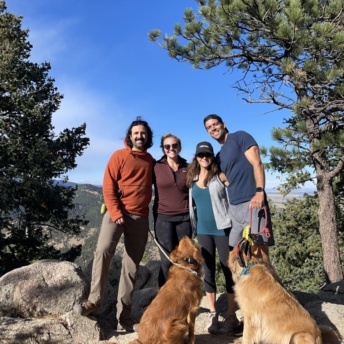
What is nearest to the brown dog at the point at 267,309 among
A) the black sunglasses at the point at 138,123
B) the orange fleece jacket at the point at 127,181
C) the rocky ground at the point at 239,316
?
the rocky ground at the point at 239,316

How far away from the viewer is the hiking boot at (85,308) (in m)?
4.88

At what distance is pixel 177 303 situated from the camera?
4012 millimetres

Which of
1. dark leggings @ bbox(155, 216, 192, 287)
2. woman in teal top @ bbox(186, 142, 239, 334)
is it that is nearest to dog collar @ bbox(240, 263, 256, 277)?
woman in teal top @ bbox(186, 142, 239, 334)

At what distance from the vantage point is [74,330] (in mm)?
4781

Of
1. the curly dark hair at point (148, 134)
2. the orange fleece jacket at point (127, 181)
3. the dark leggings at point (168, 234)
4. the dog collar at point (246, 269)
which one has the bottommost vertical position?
the dog collar at point (246, 269)

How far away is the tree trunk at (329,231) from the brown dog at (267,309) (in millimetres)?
6752

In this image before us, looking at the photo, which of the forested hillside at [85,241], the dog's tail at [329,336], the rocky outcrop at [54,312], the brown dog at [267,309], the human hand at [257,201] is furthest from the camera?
the forested hillside at [85,241]

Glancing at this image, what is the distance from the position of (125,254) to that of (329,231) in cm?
722

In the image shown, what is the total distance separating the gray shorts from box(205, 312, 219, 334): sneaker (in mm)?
1229

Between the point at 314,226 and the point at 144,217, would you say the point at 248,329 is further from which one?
the point at 314,226

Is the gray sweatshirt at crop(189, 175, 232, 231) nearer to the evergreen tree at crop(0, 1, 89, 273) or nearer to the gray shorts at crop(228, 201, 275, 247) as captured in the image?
the gray shorts at crop(228, 201, 275, 247)

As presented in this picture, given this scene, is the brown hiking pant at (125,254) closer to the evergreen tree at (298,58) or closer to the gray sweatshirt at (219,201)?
the gray sweatshirt at (219,201)

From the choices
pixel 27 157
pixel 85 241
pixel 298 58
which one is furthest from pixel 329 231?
Answer: pixel 85 241

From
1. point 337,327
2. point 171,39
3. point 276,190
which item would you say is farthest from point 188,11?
point 337,327
